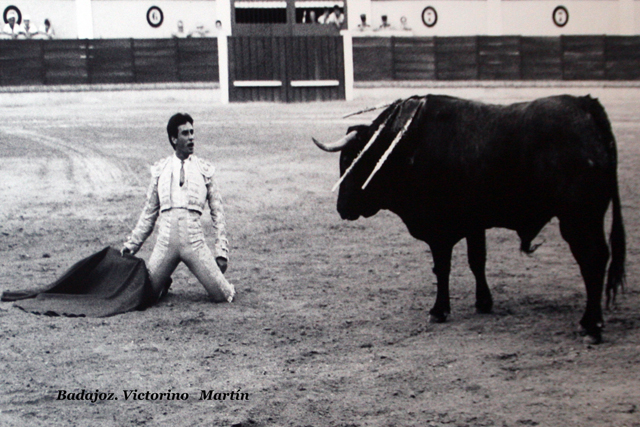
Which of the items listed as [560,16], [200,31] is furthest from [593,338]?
[200,31]

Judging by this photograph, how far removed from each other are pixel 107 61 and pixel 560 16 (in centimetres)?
624

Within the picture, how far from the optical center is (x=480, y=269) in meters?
4.40

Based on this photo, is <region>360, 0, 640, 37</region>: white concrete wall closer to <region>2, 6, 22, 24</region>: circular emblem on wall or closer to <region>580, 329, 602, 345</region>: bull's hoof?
<region>2, 6, 22, 24</region>: circular emblem on wall

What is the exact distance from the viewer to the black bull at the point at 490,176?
12.2 ft

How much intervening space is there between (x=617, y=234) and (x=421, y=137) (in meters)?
1.05

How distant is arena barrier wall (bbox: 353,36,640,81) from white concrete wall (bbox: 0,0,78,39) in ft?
13.8

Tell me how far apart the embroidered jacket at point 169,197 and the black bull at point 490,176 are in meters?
0.70

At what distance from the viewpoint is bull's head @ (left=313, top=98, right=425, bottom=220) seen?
175 inches

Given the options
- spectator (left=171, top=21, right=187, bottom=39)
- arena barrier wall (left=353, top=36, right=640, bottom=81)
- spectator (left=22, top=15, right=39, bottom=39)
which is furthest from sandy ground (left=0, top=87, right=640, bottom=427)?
spectator (left=171, top=21, right=187, bottom=39)

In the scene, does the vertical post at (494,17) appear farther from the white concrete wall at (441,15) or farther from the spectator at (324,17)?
the spectator at (324,17)

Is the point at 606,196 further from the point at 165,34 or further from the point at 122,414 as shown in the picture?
the point at 165,34

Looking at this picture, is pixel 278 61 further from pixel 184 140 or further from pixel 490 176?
pixel 490 176

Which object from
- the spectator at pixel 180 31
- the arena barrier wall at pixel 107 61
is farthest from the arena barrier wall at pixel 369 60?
the spectator at pixel 180 31

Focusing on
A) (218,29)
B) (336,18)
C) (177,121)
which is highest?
(336,18)
